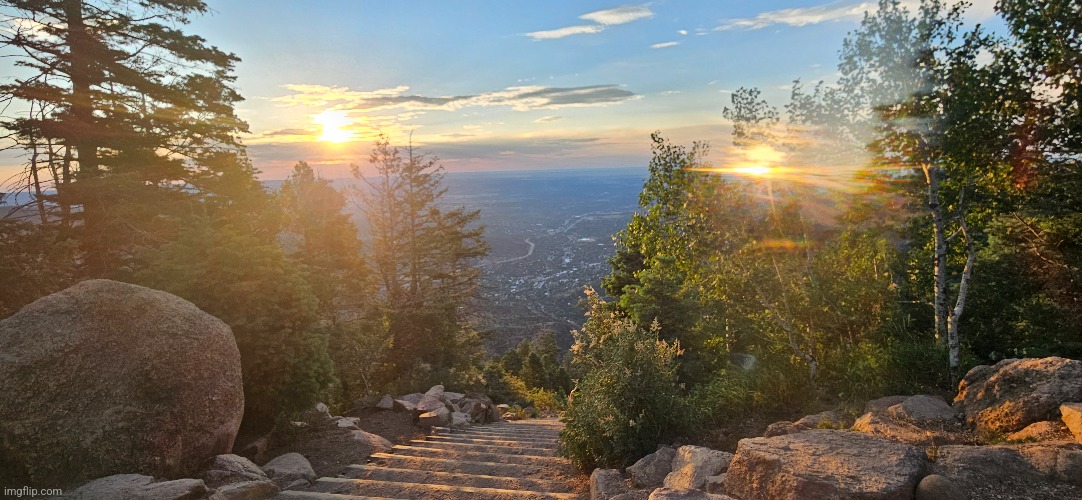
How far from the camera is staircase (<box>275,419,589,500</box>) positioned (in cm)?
608

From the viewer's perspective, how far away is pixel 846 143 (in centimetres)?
905

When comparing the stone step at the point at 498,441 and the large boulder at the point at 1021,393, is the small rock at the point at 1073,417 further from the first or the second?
the stone step at the point at 498,441

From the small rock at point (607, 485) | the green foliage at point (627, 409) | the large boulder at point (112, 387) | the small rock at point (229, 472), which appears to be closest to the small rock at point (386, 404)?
the large boulder at point (112, 387)

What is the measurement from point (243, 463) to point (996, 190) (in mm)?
12834

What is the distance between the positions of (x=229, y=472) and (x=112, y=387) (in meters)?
1.84

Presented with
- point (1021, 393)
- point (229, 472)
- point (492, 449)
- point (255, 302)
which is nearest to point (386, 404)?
point (255, 302)

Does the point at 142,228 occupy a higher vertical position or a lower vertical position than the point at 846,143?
lower

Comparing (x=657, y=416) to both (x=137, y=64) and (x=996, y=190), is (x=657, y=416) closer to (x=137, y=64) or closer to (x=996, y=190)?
(x=996, y=190)

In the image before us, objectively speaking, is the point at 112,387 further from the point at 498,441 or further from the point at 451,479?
the point at 498,441

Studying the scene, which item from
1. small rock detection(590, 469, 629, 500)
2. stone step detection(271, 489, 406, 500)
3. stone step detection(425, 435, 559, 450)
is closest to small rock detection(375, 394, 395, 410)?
stone step detection(425, 435, 559, 450)

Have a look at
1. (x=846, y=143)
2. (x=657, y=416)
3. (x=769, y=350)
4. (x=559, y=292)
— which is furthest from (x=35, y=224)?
(x=559, y=292)

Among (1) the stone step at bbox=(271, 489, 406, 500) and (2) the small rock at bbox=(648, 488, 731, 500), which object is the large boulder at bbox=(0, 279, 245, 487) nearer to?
(1) the stone step at bbox=(271, 489, 406, 500)

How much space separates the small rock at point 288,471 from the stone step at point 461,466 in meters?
1.24

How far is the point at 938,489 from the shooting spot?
152 inches
